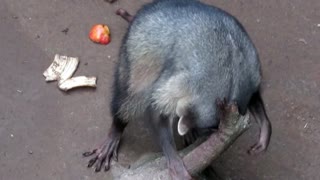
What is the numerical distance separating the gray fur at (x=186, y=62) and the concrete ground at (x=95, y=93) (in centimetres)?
60

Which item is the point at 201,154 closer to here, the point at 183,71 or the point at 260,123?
the point at 183,71

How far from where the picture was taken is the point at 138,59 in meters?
4.65

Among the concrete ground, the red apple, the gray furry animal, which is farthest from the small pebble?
the gray furry animal

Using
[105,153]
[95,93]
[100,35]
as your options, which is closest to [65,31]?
[100,35]

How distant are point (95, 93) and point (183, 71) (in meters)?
1.44

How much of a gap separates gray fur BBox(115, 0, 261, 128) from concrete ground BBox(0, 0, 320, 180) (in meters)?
0.60

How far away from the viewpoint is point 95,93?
18.0 ft

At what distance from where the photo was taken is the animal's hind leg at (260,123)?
4465 millimetres

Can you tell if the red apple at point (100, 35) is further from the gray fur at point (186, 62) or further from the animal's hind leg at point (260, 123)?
the animal's hind leg at point (260, 123)

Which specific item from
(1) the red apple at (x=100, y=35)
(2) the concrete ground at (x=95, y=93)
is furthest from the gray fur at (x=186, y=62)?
(1) the red apple at (x=100, y=35)

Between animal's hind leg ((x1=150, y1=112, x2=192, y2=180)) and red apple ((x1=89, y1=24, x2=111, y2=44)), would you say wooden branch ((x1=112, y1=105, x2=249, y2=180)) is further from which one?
red apple ((x1=89, y1=24, x2=111, y2=44))

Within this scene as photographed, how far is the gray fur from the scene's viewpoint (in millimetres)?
4113

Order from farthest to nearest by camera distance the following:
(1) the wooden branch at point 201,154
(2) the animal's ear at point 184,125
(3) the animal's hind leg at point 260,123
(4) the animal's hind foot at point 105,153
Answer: (4) the animal's hind foot at point 105,153 < (3) the animal's hind leg at point 260,123 < (2) the animal's ear at point 184,125 < (1) the wooden branch at point 201,154

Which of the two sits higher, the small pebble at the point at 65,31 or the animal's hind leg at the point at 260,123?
the animal's hind leg at the point at 260,123
